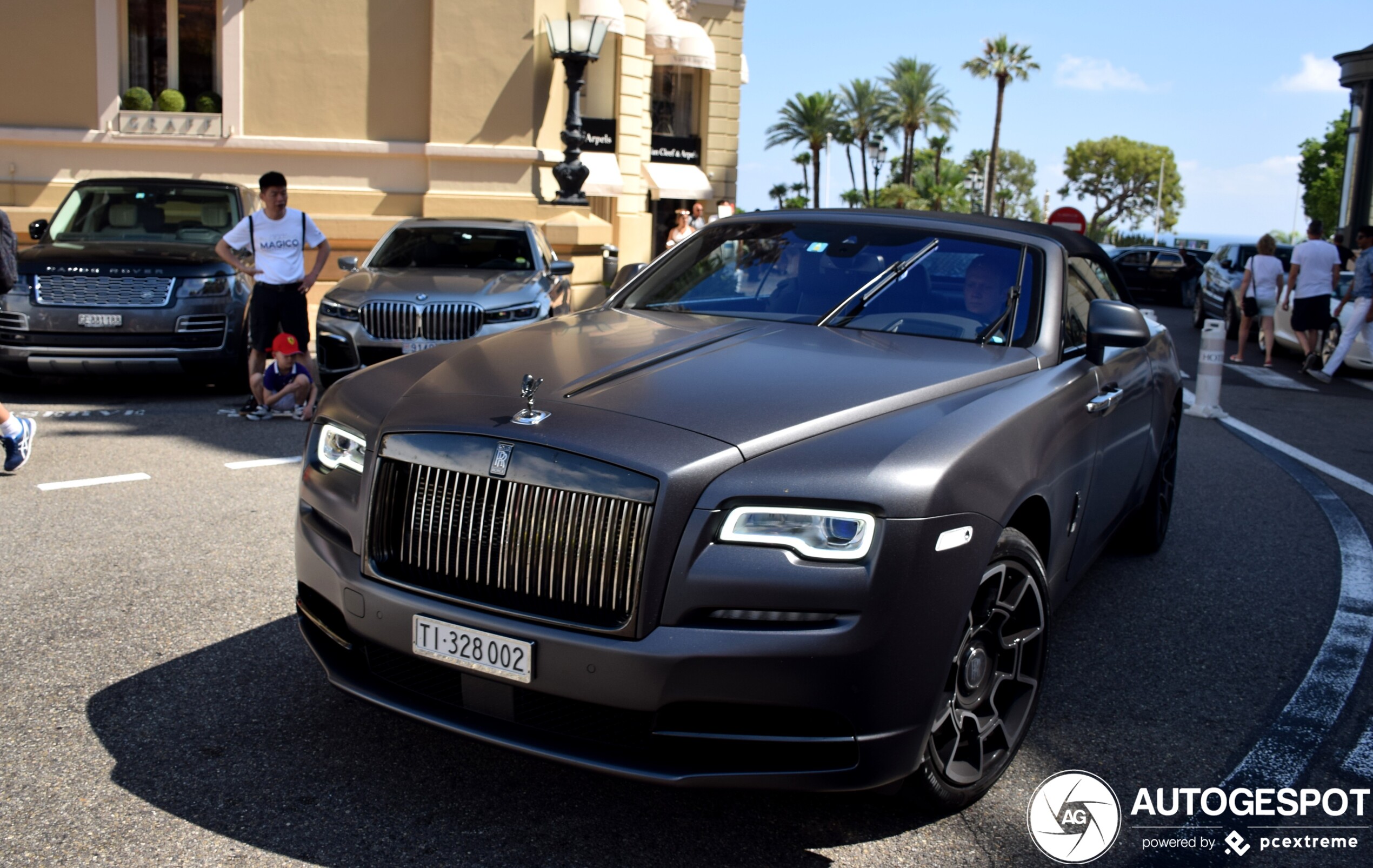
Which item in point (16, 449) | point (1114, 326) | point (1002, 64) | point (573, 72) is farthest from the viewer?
point (1002, 64)

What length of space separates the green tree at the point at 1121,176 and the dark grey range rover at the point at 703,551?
105 metres

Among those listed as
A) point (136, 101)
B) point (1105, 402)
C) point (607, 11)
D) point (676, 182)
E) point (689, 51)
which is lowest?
point (1105, 402)

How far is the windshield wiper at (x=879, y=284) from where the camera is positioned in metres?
4.22

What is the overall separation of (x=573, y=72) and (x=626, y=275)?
1336 centimetres

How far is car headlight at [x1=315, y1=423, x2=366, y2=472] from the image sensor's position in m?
3.25

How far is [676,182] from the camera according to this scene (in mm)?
29766

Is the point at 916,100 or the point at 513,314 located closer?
the point at 513,314

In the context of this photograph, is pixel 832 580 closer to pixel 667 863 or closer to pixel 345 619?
pixel 667 863

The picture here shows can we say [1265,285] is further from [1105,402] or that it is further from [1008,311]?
[1008,311]

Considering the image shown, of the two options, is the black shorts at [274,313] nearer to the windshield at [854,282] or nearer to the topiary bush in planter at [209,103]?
the windshield at [854,282]

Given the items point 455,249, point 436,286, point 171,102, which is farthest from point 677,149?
point 436,286

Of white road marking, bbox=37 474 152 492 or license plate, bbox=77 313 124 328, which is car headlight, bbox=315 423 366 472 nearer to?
white road marking, bbox=37 474 152 492

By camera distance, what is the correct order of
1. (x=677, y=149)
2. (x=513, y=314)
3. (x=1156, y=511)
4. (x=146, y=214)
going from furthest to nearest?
(x=677, y=149) → (x=146, y=214) → (x=513, y=314) → (x=1156, y=511)

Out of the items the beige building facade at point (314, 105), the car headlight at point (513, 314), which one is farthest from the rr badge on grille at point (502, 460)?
the beige building facade at point (314, 105)
